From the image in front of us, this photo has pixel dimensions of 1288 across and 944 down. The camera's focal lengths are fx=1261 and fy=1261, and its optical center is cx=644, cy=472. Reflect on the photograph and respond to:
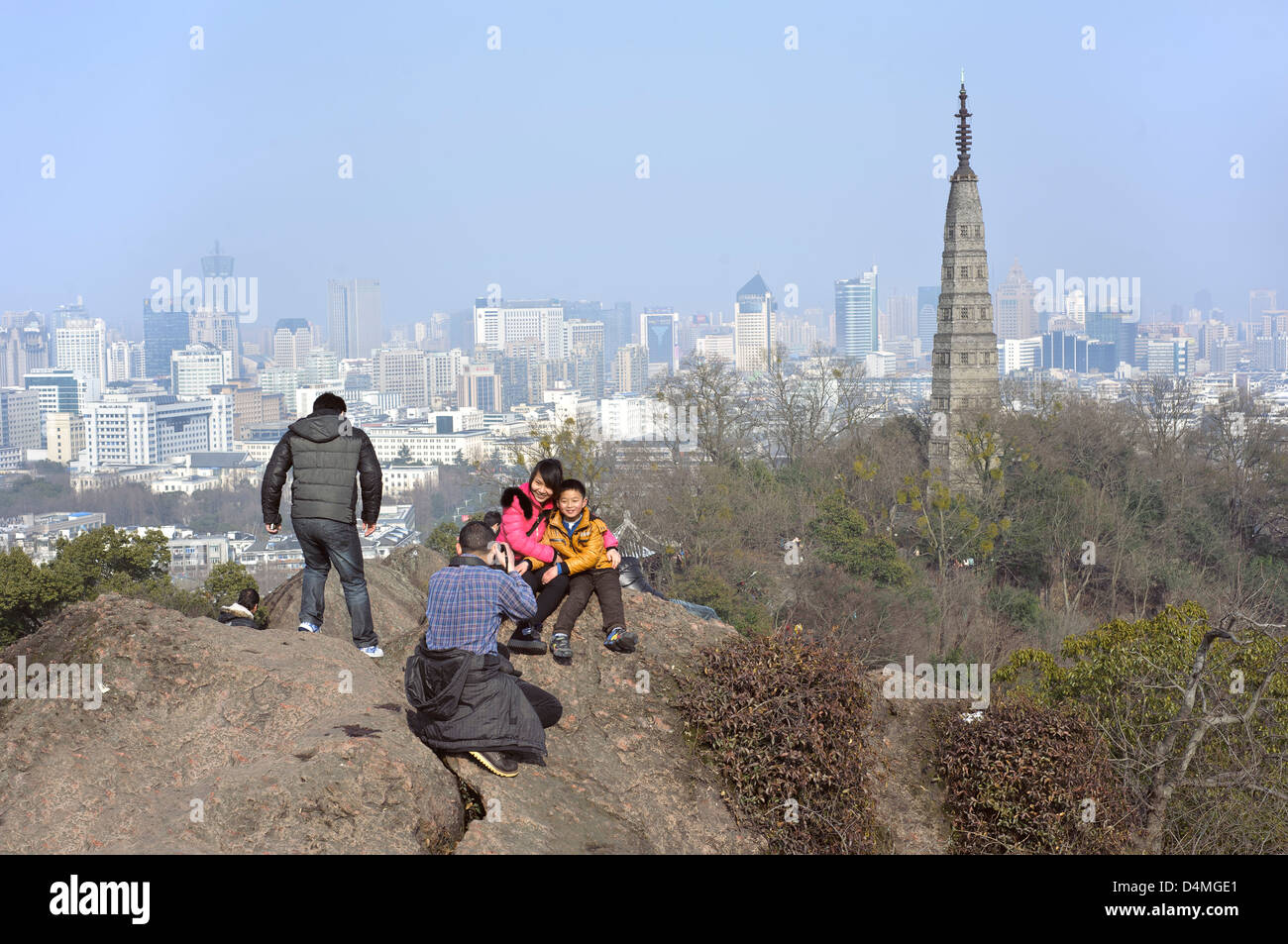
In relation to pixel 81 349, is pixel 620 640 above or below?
below

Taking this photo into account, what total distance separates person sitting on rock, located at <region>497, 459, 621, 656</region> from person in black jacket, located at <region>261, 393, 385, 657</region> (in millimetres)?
897

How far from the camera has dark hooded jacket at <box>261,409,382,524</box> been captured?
26.4 feet

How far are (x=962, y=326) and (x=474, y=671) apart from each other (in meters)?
39.3

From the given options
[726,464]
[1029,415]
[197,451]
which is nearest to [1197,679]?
[726,464]

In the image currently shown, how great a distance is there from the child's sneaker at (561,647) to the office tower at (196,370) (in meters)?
166

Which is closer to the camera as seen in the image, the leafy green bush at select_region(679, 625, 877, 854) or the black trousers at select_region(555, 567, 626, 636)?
the leafy green bush at select_region(679, 625, 877, 854)

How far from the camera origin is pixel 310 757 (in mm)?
6133

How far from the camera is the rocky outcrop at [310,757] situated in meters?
5.83

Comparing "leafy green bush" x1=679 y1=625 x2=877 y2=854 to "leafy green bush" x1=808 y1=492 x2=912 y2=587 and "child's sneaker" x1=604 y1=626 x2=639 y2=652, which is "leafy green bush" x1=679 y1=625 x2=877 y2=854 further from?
"leafy green bush" x1=808 y1=492 x2=912 y2=587

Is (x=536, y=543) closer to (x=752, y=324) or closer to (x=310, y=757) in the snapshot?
(x=310, y=757)

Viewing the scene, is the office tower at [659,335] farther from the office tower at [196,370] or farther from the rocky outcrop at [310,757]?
the rocky outcrop at [310,757]

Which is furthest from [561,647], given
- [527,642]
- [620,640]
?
[620,640]

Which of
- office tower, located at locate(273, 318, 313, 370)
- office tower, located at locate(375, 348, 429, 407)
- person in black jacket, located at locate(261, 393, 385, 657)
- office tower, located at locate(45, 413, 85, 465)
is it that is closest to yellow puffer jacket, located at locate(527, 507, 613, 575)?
person in black jacket, located at locate(261, 393, 385, 657)

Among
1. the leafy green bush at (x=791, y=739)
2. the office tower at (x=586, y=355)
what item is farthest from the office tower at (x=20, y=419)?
the leafy green bush at (x=791, y=739)
